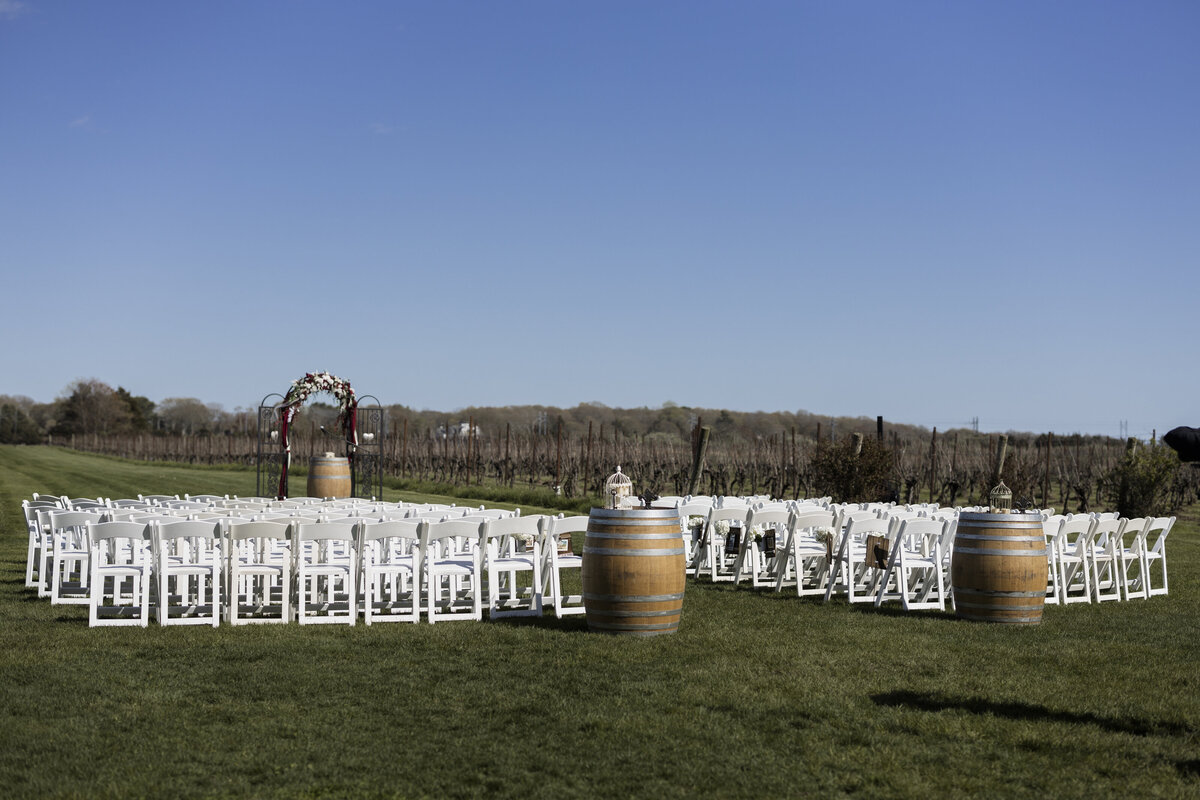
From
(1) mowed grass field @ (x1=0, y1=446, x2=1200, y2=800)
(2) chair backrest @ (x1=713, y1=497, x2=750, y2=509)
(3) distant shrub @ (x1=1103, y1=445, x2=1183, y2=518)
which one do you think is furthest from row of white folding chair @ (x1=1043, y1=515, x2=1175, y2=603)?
(3) distant shrub @ (x1=1103, y1=445, x2=1183, y2=518)

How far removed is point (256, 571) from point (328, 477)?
9625 mm

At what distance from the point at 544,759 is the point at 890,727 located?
1.76 m

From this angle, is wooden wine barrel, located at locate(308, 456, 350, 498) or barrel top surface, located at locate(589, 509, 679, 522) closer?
barrel top surface, located at locate(589, 509, 679, 522)

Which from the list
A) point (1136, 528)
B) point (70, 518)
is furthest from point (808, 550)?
point (70, 518)

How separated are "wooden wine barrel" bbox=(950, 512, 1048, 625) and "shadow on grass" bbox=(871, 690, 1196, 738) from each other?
3059 mm

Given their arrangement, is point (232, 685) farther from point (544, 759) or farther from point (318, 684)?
point (544, 759)

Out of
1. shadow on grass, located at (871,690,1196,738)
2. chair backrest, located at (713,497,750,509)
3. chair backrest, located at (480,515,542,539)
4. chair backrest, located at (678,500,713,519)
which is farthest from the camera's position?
chair backrest, located at (713,497,750,509)

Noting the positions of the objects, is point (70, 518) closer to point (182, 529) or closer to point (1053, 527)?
point (182, 529)

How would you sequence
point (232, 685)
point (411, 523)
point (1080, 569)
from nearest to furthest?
point (232, 685) → point (411, 523) → point (1080, 569)

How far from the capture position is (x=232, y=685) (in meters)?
6.35

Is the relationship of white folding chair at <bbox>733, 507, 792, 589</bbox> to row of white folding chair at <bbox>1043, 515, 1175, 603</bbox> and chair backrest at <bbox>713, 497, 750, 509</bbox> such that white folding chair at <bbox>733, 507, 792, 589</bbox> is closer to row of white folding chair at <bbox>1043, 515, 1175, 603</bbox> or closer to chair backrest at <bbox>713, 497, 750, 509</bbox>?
chair backrest at <bbox>713, 497, 750, 509</bbox>

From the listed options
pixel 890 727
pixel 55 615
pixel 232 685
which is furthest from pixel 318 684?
pixel 55 615

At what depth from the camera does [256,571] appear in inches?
345

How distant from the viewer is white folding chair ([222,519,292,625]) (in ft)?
27.9
